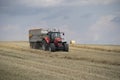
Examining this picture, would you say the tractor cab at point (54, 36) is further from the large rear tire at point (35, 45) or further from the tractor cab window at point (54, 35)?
the large rear tire at point (35, 45)

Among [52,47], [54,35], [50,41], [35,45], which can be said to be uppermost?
[54,35]

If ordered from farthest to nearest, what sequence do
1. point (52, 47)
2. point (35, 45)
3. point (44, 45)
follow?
point (35, 45), point (44, 45), point (52, 47)

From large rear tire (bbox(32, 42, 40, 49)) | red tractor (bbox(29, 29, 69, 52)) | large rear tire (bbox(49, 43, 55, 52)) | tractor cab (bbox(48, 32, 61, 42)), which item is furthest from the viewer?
large rear tire (bbox(32, 42, 40, 49))

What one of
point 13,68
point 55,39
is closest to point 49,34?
point 55,39

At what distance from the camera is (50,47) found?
3123 centimetres

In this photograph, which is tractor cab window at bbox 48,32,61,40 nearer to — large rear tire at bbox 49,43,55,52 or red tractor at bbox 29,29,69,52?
red tractor at bbox 29,29,69,52

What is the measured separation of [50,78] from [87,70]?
132 inches

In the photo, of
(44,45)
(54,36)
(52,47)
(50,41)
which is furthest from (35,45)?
(52,47)

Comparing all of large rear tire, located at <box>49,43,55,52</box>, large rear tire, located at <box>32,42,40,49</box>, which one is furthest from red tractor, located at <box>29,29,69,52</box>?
large rear tire, located at <box>32,42,40,49</box>

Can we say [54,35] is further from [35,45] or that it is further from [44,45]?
[35,45]

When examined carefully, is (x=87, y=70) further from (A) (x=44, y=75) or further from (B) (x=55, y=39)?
(B) (x=55, y=39)

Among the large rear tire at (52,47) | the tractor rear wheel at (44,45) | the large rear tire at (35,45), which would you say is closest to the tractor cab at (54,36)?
the large rear tire at (52,47)

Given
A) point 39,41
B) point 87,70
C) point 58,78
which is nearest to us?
point 58,78

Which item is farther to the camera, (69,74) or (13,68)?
(13,68)
